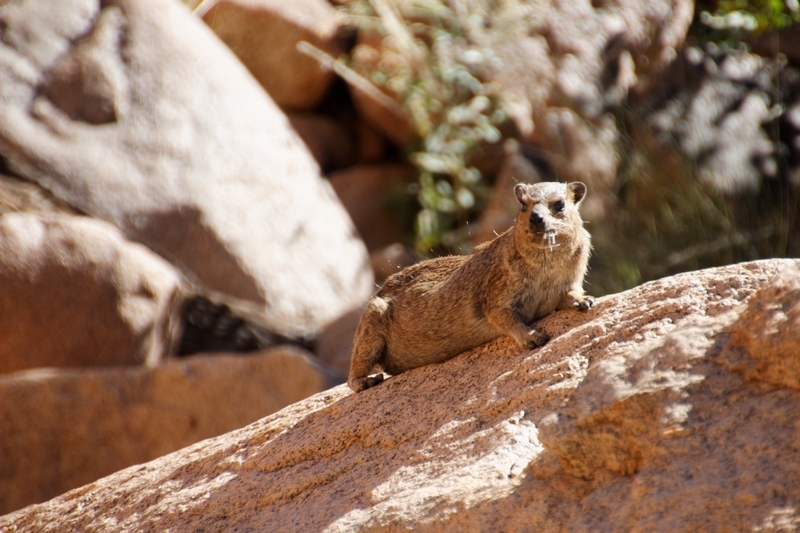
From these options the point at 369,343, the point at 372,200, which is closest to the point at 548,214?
the point at 369,343

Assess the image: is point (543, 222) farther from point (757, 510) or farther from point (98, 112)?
point (98, 112)

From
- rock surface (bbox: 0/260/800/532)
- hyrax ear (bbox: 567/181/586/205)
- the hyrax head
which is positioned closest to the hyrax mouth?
the hyrax head

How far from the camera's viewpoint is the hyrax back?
179 inches

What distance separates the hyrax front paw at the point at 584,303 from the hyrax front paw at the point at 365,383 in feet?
4.24

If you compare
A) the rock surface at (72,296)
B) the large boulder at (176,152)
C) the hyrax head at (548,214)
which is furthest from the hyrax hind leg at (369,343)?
the large boulder at (176,152)

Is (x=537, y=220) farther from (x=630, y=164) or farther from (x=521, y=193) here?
(x=630, y=164)

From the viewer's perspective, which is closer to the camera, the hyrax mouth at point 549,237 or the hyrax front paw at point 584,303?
the hyrax front paw at point 584,303

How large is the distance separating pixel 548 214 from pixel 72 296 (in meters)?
5.13

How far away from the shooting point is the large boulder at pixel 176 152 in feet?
28.9

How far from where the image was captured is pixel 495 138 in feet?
35.1

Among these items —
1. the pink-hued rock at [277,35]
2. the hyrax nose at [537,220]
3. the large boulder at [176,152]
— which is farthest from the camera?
the pink-hued rock at [277,35]

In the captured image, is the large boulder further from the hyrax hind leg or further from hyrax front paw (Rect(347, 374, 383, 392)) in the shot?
hyrax front paw (Rect(347, 374, 383, 392))

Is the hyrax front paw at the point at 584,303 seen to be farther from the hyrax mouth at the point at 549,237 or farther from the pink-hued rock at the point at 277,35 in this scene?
the pink-hued rock at the point at 277,35

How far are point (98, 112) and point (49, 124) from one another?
55cm
